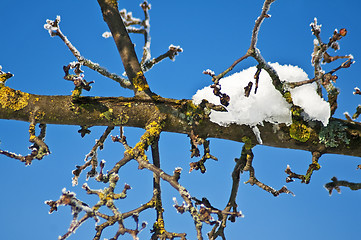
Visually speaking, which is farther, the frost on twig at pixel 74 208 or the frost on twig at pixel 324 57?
the frost on twig at pixel 324 57

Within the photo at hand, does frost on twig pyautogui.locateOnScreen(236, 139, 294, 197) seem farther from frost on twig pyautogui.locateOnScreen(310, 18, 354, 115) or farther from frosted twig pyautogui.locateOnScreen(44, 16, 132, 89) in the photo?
frosted twig pyautogui.locateOnScreen(44, 16, 132, 89)

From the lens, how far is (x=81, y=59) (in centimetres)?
373

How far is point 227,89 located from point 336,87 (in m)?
0.89

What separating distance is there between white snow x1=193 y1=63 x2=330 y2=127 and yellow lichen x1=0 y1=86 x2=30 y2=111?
1598 millimetres

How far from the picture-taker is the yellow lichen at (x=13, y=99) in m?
3.08

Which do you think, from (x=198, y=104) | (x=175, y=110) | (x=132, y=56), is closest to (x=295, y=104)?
(x=198, y=104)

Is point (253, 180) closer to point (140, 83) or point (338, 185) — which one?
point (338, 185)

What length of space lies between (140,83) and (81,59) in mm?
874

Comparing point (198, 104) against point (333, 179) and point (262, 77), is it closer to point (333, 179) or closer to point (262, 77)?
point (262, 77)

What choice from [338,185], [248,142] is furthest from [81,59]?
[338,185]

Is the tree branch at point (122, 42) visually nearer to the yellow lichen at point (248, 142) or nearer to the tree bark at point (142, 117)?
the tree bark at point (142, 117)

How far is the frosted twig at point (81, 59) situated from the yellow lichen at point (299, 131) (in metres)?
1.65

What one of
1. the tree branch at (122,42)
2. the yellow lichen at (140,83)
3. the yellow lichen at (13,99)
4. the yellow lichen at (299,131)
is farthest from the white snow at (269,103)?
the yellow lichen at (13,99)

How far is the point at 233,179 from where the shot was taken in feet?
12.4
